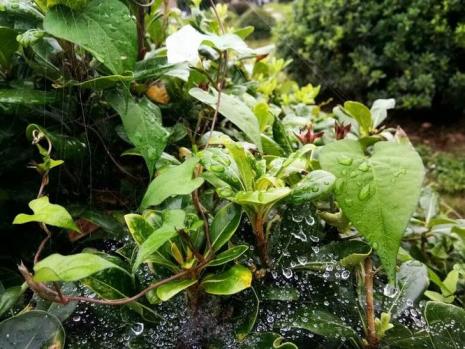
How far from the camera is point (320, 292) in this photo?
2.35 feet

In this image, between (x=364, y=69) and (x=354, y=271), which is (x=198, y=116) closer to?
(x=354, y=271)

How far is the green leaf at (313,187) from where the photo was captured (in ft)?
2.08

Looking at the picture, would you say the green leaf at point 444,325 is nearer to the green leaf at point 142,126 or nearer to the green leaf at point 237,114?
the green leaf at point 237,114

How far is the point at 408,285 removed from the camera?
29.8 inches

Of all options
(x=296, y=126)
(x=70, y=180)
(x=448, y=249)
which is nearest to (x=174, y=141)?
(x=70, y=180)

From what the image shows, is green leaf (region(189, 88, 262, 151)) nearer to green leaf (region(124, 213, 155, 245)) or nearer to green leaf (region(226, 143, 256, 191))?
green leaf (region(226, 143, 256, 191))

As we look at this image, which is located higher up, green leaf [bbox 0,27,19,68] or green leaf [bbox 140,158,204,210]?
green leaf [bbox 0,27,19,68]

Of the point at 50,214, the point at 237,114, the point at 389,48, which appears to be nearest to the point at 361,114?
the point at 237,114

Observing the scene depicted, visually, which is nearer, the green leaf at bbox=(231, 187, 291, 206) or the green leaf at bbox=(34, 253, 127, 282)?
the green leaf at bbox=(34, 253, 127, 282)

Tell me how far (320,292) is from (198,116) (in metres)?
0.50

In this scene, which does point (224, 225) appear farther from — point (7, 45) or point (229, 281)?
point (7, 45)

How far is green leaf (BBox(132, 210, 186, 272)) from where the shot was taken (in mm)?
537

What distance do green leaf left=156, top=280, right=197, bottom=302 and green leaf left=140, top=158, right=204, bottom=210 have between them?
12cm

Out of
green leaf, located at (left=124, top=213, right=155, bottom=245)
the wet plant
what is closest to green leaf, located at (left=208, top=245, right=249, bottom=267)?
the wet plant
